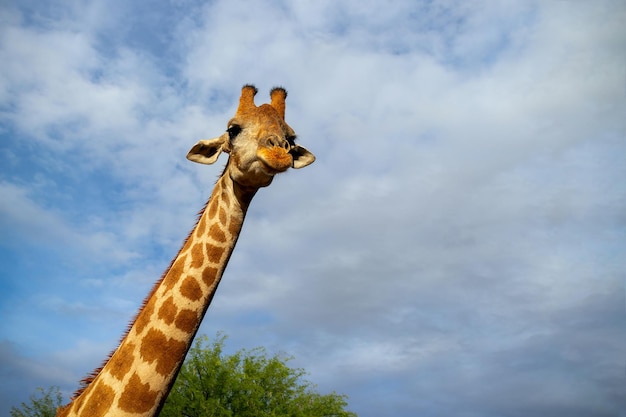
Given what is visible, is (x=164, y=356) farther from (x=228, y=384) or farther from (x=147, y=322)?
(x=228, y=384)

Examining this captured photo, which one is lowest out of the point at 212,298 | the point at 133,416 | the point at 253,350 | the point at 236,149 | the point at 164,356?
the point at 133,416

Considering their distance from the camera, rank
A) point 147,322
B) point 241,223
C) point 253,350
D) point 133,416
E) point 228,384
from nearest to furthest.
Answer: point 133,416, point 147,322, point 241,223, point 228,384, point 253,350

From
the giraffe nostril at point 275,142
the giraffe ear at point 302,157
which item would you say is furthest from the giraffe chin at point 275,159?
the giraffe ear at point 302,157

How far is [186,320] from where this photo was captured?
6.52 meters

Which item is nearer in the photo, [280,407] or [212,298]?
[212,298]

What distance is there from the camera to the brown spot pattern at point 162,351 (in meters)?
6.31

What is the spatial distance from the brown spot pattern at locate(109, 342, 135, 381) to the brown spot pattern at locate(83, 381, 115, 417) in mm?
171

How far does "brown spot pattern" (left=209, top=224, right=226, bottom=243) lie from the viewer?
7031mm

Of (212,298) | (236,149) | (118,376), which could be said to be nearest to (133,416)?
(118,376)

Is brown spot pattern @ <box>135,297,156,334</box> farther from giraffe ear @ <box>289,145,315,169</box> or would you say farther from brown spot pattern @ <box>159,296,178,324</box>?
giraffe ear @ <box>289,145,315,169</box>

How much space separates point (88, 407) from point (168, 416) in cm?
1756

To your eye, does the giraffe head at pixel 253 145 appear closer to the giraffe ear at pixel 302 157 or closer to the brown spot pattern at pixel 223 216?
the giraffe ear at pixel 302 157

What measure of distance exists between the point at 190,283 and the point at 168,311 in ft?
1.28

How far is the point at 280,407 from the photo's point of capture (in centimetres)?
2511
